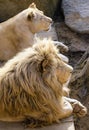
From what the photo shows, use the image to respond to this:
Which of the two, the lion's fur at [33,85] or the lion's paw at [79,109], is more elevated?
the lion's fur at [33,85]

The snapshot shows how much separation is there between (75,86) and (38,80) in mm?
1514

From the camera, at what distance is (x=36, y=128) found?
407cm

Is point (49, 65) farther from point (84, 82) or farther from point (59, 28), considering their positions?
point (59, 28)

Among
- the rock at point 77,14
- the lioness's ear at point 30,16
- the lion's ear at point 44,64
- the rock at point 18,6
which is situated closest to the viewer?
the lion's ear at point 44,64

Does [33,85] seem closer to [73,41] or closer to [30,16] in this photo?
[30,16]

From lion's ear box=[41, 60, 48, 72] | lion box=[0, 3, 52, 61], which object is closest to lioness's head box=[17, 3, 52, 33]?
lion box=[0, 3, 52, 61]

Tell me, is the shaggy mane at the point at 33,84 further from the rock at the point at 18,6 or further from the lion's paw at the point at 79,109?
the rock at the point at 18,6

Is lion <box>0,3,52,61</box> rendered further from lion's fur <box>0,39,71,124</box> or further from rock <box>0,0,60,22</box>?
lion's fur <box>0,39,71,124</box>

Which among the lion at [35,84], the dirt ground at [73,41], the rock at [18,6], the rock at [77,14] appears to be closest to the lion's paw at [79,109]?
the lion at [35,84]

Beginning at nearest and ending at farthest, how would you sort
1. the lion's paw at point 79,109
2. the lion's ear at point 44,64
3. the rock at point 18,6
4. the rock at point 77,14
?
the lion's ear at point 44,64 < the lion's paw at point 79,109 < the rock at point 77,14 < the rock at point 18,6

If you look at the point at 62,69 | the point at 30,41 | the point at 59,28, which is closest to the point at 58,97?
the point at 62,69

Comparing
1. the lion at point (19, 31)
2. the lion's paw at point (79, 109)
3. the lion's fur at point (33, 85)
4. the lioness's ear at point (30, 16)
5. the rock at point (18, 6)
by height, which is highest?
the rock at point (18, 6)

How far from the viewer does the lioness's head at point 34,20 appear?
5.61 meters

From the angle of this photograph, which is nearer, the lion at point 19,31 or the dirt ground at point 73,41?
the lion at point 19,31
